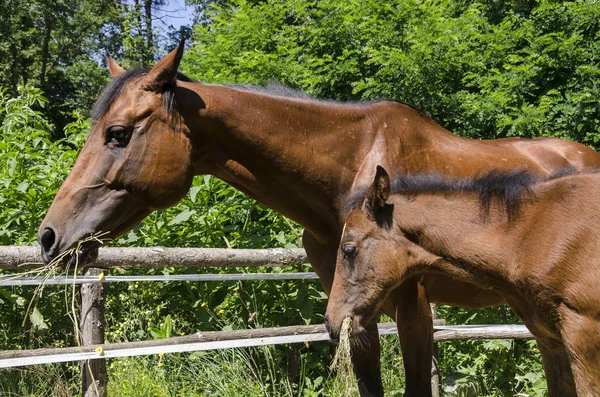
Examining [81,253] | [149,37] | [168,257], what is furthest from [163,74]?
[149,37]

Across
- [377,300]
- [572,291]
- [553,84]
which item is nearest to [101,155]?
[377,300]

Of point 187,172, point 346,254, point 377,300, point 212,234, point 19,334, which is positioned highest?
point 187,172

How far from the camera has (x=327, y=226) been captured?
3.82 m

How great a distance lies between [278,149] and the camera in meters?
3.62

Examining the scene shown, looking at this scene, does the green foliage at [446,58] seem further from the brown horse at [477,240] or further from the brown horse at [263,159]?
the brown horse at [477,240]

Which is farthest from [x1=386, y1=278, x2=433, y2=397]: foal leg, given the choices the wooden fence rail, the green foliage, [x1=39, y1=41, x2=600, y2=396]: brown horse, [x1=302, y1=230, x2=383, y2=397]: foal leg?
the green foliage

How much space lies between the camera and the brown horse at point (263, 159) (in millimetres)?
3469

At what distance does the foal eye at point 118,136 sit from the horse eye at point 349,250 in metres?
1.26

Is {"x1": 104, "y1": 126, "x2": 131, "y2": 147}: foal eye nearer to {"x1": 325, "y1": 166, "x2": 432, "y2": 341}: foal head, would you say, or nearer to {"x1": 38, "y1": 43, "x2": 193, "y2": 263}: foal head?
{"x1": 38, "y1": 43, "x2": 193, "y2": 263}: foal head

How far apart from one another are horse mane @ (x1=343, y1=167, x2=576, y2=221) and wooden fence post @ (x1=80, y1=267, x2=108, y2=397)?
7.26 feet

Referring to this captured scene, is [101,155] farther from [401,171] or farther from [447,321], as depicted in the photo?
[447,321]

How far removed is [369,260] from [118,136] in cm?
145

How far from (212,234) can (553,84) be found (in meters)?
4.63

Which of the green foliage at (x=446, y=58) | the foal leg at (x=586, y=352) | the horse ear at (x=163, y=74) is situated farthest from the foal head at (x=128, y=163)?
the green foliage at (x=446, y=58)
